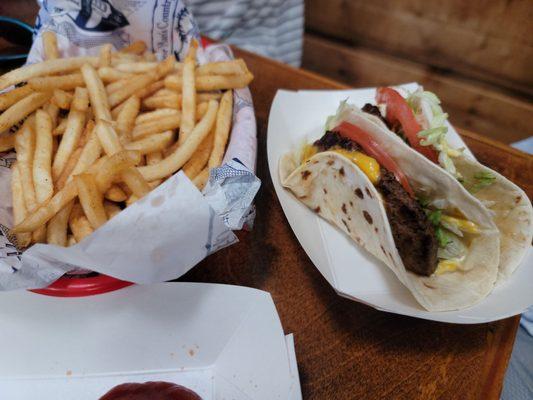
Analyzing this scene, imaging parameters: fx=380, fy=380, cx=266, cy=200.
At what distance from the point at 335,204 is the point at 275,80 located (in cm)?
81

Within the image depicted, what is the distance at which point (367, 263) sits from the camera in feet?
4.12

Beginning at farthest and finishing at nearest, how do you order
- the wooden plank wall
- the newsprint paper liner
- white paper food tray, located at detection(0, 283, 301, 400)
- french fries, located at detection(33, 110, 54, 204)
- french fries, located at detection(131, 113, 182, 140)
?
the wooden plank wall → french fries, located at detection(131, 113, 182, 140) → french fries, located at detection(33, 110, 54, 204) → white paper food tray, located at detection(0, 283, 301, 400) → the newsprint paper liner

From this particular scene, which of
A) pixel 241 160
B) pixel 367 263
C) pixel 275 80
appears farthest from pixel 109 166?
pixel 275 80

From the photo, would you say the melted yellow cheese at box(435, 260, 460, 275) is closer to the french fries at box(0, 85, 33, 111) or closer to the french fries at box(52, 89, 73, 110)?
the french fries at box(52, 89, 73, 110)

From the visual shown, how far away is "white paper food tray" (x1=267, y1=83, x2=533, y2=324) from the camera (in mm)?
1063

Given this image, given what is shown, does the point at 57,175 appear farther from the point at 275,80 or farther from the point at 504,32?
the point at 504,32

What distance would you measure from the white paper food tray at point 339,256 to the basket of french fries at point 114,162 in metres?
0.23

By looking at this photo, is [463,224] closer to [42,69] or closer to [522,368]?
[522,368]

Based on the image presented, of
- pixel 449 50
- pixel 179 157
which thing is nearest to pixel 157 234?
pixel 179 157

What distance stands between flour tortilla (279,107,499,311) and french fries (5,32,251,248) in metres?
0.36

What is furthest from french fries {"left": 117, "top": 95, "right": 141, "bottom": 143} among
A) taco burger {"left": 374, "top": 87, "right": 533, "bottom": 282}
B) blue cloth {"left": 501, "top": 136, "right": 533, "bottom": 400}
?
blue cloth {"left": 501, "top": 136, "right": 533, "bottom": 400}

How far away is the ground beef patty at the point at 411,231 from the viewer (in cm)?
115

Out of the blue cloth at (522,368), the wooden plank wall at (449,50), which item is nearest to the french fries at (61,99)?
the blue cloth at (522,368)

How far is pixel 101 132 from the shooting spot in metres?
1.12
